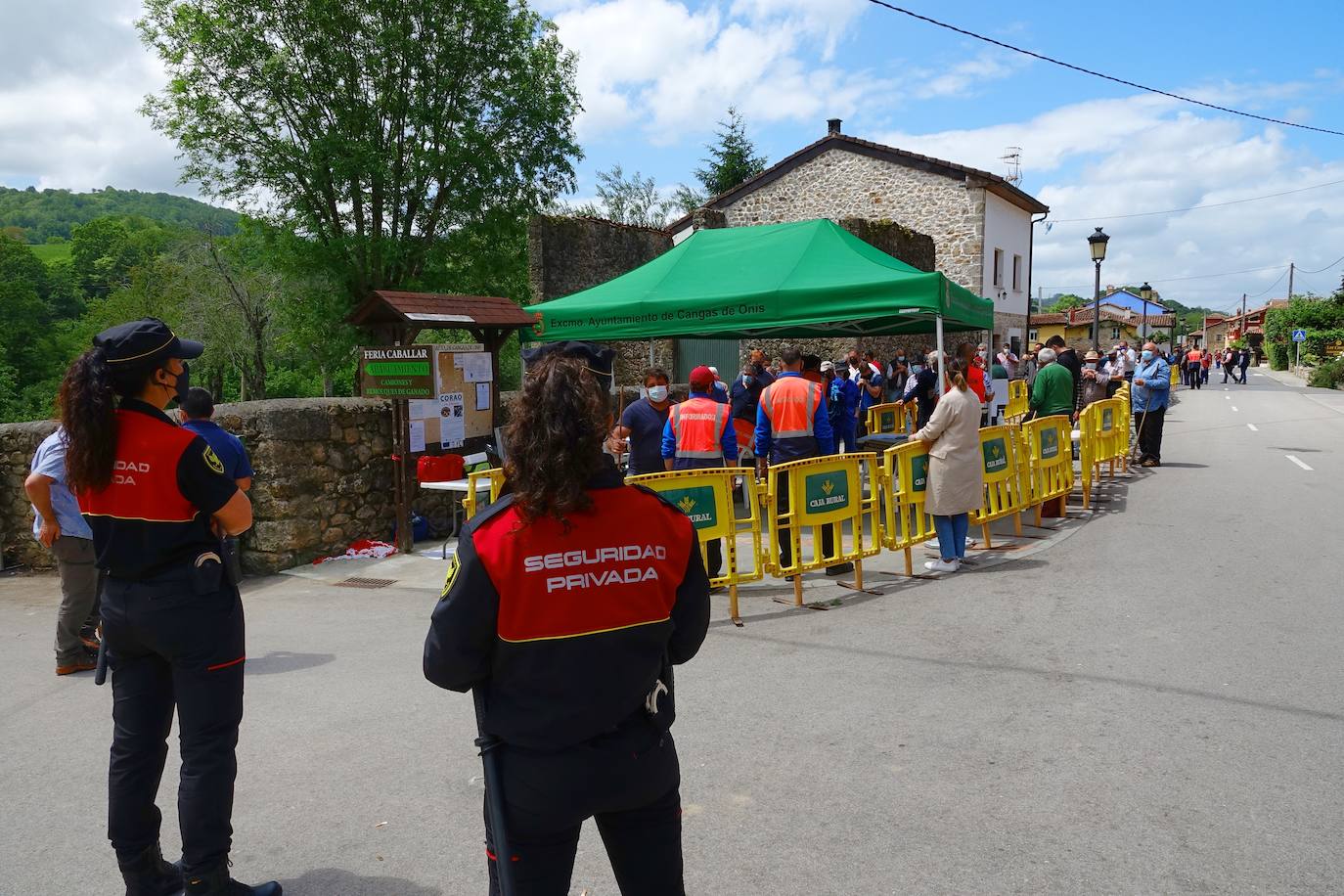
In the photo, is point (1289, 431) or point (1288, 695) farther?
point (1289, 431)

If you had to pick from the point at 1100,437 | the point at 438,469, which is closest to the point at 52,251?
the point at 438,469

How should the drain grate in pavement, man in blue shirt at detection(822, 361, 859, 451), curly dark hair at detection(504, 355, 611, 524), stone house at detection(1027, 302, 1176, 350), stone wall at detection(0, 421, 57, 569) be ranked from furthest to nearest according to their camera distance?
1. stone house at detection(1027, 302, 1176, 350)
2. man in blue shirt at detection(822, 361, 859, 451)
3. stone wall at detection(0, 421, 57, 569)
4. the drain grate in pavement
5. curly dark hair at detection(504, 355, 611, 524)

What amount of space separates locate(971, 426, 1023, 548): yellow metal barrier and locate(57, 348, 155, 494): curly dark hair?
23.6 feet

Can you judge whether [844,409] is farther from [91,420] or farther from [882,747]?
[91,420]

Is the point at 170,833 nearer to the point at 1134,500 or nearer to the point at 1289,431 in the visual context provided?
the point at 1134,500

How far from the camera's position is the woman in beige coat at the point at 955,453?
7531 mm

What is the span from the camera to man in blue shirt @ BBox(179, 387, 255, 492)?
4875 millimetres

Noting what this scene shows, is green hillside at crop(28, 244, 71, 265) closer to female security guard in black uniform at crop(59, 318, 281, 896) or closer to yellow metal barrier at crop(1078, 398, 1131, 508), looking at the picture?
yellow metal barrier at crop(1078, 398, 1131, 508)

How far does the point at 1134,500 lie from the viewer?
10.9m

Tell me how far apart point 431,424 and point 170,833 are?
5915 mm

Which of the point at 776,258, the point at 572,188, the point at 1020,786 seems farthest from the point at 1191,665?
the point at 572,188

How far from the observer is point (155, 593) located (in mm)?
2797

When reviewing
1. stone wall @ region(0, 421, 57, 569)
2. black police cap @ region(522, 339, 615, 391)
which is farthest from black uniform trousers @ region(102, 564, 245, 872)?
stone wall @ region(0, 421, 57, 569)

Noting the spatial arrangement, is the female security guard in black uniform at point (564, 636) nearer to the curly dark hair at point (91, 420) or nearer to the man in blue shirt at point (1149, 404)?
the curly dark hair at point (91, 420)
